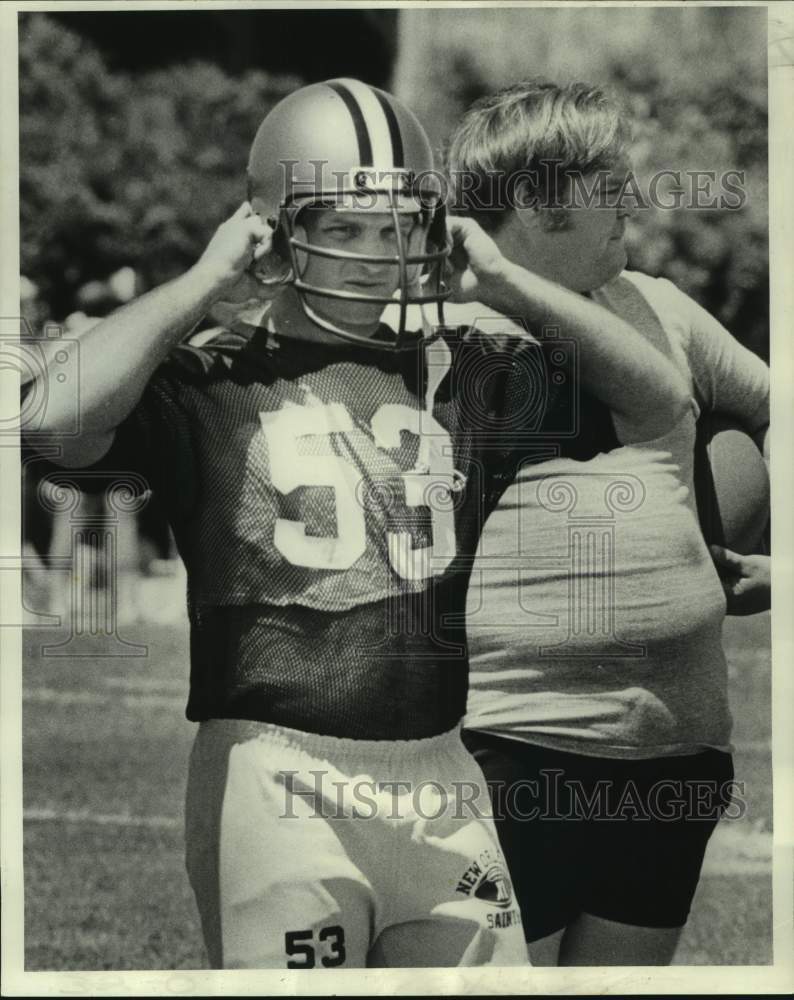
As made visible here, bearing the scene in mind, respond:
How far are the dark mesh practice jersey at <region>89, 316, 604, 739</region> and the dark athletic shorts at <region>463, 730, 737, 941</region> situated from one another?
0.22 meters

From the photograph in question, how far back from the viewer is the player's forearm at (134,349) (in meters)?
2.77

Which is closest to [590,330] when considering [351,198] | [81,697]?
A: [351,198]

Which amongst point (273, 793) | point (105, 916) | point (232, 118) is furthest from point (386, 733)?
point (232, 118)

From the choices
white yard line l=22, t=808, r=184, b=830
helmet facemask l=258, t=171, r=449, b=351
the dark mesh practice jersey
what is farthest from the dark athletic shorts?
helmet facemask l=258, t=171, r=449, b=351

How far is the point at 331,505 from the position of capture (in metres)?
2.84

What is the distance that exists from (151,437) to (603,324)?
0.93m

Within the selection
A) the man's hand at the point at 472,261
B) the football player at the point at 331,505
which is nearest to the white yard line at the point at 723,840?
the football player at the point at 331,505

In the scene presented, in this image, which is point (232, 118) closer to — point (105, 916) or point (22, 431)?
point (22, 431)

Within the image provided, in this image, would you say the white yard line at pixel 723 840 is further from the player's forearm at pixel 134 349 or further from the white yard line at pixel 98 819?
the player's forearm at pixel 134 349

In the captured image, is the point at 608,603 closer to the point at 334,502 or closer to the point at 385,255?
the point at 334,502

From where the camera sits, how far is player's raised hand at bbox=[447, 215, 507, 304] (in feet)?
9.44

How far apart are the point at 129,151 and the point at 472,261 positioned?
0.72m

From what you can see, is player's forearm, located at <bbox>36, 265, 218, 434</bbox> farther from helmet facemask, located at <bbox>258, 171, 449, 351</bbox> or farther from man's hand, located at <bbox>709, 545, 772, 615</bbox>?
→ man's hand, located at <bbox>709, 545, 772, 615</bbox>

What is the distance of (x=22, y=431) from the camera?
2904 millimetres
